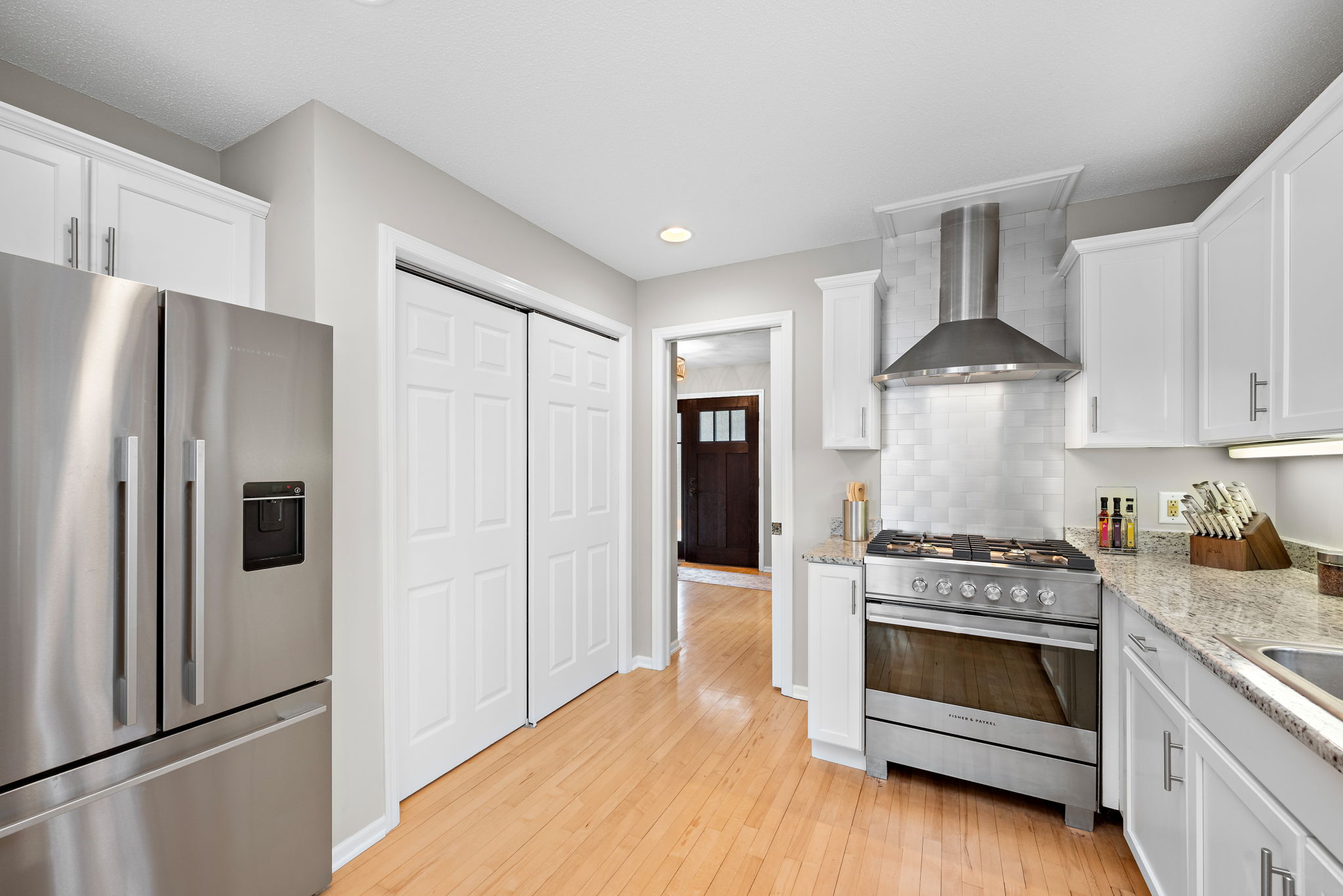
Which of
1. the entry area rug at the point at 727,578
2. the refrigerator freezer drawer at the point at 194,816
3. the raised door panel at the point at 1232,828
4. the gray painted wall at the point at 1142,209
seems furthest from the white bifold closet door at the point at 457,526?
the entry area rug at the point at 727,578

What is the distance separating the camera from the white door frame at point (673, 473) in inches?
127

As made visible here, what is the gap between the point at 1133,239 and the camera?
2.25m

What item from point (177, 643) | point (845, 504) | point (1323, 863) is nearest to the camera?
point (1323, 863)

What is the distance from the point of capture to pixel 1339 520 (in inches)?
74.6

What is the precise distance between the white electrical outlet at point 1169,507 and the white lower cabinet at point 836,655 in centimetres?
133

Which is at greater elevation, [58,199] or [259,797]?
[58,199]

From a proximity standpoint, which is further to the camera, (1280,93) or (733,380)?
(733,380)

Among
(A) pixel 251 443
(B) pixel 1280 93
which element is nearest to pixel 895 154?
(B) pixel 1280 93

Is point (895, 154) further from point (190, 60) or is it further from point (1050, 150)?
point (190, 60)

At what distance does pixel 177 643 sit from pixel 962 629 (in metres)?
2.48

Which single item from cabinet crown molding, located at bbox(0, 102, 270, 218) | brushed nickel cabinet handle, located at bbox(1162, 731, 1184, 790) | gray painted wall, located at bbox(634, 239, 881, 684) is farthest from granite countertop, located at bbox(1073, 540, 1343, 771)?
cabinet crown molding, located at bbox(0, 102, 270, 218)

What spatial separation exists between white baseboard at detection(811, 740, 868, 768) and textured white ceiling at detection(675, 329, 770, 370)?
11.0 feet

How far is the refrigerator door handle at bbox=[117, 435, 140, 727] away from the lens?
1.35 meters

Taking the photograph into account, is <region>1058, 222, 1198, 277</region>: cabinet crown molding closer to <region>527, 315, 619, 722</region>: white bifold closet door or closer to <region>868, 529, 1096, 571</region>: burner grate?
<region>868, 529, 1096, 571</region>: burner grate
